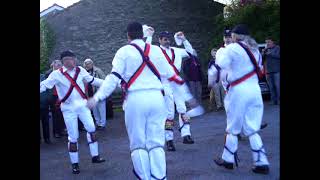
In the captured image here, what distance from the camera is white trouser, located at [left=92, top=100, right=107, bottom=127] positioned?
10.3 meters

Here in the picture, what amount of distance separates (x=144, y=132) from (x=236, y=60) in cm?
158

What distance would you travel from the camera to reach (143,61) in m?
5.46

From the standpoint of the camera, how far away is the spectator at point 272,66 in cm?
924

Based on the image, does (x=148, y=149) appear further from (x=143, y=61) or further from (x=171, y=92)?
(x=171, y=92)

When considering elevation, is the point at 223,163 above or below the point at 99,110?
below

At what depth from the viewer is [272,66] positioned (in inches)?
393

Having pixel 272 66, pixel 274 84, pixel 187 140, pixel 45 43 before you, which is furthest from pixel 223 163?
pixel 45 43

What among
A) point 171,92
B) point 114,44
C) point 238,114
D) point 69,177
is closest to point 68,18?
point 114,44

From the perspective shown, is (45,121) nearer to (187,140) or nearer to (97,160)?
(97,160)

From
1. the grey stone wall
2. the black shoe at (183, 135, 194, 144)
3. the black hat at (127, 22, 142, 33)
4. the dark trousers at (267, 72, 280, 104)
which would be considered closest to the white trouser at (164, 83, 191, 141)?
the black shoe at (183, 135, 194, 144)

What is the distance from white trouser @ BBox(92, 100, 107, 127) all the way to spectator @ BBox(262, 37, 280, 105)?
3396mm

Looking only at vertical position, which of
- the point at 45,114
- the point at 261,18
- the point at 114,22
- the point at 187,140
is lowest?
the point at 187,140

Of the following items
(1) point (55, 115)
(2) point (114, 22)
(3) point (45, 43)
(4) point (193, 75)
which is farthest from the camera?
(2) point (114, 22)

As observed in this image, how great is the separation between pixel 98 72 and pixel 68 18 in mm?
5926
